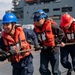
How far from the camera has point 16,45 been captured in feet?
14.3

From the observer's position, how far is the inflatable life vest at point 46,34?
5.21 m

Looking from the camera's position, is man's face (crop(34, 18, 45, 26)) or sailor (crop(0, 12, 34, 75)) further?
man's face (crop(34, 18, 45, 26))

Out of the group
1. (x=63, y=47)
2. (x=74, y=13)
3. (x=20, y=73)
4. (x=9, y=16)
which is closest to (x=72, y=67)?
(x=63, y=47)

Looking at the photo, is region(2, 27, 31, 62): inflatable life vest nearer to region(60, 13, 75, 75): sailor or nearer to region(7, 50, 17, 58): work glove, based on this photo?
region(7, 50, 17, 58): work glove

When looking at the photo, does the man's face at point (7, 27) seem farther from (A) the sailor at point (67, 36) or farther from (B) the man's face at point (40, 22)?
(A) the sailor at point (67, 36)

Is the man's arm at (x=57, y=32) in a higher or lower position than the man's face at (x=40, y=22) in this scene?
lower

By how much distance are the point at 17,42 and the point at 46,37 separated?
1.04m

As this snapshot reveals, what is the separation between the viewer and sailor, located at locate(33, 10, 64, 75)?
5191 mm

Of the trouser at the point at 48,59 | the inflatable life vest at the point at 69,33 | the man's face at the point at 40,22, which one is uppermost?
the man's face at the point at 40,22

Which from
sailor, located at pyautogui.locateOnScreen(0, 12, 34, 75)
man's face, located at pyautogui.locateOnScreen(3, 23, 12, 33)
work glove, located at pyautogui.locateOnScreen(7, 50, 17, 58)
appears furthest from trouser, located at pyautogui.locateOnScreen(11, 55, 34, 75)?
man's face, located at pyautogui.locateOnScreen(3, 23, 12, 33)

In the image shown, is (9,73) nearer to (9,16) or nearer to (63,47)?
(63,47)

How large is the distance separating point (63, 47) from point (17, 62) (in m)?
2.02

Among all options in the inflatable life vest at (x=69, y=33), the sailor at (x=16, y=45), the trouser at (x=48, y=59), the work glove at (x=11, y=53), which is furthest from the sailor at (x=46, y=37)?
the work glove at (x=11, y=53)

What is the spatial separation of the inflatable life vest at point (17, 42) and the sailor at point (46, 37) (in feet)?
2.63
